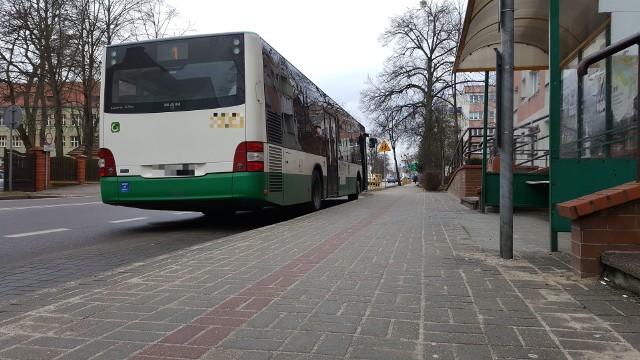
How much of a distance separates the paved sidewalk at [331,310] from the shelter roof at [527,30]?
138 inches

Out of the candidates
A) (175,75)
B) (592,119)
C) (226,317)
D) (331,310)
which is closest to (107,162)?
(175,75)

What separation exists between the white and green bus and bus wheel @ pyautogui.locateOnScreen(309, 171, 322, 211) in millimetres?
3019

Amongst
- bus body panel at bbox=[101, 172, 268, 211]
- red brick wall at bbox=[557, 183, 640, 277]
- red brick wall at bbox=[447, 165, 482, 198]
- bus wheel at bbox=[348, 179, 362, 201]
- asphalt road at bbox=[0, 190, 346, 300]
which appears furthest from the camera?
bus wheel at bbox=[348, 179, 362, 201]

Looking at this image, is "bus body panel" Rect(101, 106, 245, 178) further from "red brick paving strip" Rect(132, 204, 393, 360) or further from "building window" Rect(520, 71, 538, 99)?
"building window" Rect(520, 71, 538, 99)

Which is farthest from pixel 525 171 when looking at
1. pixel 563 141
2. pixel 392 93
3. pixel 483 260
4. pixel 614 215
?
pixel 392 93

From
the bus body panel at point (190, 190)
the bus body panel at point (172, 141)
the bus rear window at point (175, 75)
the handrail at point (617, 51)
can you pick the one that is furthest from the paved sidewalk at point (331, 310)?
the bus rear window at point (175, 75)

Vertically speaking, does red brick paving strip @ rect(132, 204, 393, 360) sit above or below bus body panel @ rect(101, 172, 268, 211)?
below

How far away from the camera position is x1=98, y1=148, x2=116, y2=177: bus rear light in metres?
8.81

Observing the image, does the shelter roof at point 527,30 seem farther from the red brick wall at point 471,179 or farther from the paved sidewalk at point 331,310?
the red brick wall at point 471,179

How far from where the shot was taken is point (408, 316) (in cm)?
332

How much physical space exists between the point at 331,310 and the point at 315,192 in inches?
362

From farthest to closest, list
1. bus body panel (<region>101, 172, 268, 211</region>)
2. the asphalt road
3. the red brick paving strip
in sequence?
1. bus body panel (<region>101, 172, 268, 211</region>)
2. the asphalt road
3. the red brick paving strip

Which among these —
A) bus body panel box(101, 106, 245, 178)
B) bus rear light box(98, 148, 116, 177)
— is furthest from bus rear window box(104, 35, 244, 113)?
bus rear light box(98, 148, 116, 177)

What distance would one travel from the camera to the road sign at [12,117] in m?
20.6
